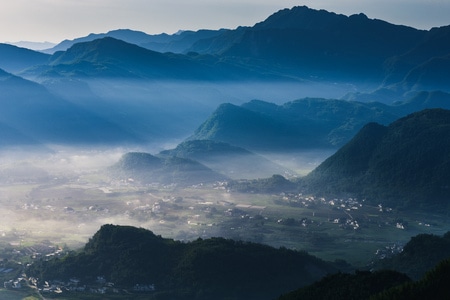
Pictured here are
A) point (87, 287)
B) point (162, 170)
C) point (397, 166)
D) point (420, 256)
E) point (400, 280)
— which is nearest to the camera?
point (400, 280)

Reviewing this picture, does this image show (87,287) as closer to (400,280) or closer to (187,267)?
(187,267)

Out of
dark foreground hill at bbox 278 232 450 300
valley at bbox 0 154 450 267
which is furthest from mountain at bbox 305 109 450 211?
dark foreground hill at bbox 278 232 450 300

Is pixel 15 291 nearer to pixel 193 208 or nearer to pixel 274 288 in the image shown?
pixel 274 288

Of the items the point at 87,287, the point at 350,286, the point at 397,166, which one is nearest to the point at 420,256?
the point at 350,286

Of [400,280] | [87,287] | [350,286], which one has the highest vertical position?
[400,280]

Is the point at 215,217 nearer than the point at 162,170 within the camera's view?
Yes

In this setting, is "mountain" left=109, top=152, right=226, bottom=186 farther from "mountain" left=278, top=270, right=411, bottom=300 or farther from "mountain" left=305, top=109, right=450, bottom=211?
"mountain" left=278, top=270, right=411, bottom=300

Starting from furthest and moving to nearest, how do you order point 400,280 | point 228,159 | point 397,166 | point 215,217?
point 228,159 < point 397,166 < point 215,217 < point 400,280
